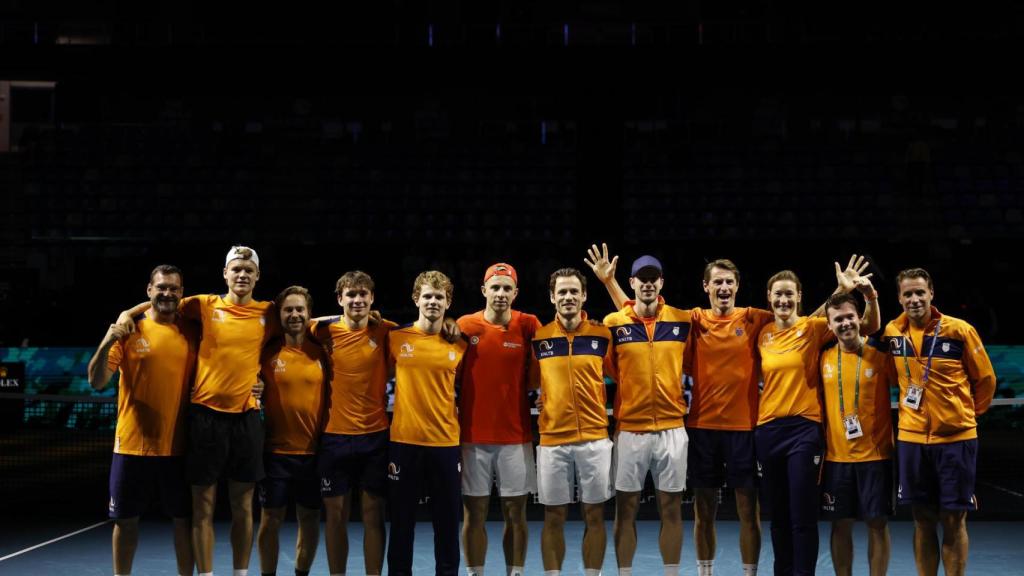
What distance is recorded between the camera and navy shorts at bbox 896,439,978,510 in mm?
7062

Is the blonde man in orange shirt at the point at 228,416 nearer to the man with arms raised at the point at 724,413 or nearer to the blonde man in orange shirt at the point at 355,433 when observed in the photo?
the blonde man in orange shirt at the point at 355,433

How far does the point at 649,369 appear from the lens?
751 cm

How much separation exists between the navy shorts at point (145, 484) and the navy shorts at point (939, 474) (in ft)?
→ 16.4

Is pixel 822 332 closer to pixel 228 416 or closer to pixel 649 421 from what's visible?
pixel 649 421

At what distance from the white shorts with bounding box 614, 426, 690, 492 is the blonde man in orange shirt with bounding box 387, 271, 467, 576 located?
46.8 inches

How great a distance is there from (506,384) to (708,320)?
63.1 inches

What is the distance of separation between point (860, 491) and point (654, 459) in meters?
1.42

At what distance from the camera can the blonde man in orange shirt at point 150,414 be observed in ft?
23.8

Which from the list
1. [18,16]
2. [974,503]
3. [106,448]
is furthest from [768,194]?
[18,16]

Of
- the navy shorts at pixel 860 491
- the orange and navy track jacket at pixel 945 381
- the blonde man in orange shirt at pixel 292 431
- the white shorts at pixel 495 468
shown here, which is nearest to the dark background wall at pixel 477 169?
the white shorts at pixel 495 468

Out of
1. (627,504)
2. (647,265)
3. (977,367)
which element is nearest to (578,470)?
→ (627,504)

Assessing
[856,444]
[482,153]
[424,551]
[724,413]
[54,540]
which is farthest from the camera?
[482,153]

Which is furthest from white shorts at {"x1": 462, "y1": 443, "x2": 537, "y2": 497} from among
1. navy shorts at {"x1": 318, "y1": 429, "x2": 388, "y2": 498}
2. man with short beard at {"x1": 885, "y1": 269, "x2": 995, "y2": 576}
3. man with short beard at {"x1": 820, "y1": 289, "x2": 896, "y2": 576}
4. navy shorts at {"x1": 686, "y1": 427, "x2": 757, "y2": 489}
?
man with short beard at {"x1": 885, "y1": 269, "x2": 995, "y2": 576}

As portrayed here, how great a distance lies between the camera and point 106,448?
55.9 ft
